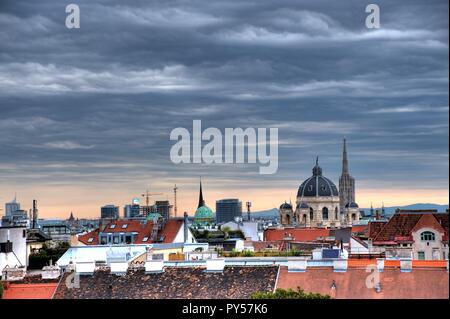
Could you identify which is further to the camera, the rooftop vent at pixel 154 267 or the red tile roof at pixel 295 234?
the red tile roof at pixel 295 234

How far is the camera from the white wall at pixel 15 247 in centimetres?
7712

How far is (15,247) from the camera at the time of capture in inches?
3238

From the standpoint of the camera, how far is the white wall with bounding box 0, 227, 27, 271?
77125 mm

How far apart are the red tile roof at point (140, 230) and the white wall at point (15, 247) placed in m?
22.3

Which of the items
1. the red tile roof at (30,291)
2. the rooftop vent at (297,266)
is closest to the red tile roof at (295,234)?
the rooftop vent at (297,266)

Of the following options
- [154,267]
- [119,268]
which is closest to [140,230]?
[119,268]

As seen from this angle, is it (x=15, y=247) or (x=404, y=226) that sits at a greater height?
(x=404, y=226)

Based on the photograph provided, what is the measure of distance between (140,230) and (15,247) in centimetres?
3110

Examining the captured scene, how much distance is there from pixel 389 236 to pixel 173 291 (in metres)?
42.2

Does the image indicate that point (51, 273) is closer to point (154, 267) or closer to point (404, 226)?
point (154, 267)

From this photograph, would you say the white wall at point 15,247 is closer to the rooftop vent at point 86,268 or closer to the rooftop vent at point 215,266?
the rooftop vent at point 86,268

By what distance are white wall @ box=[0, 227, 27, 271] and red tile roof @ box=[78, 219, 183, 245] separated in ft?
73.1

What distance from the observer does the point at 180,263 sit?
55.0m
